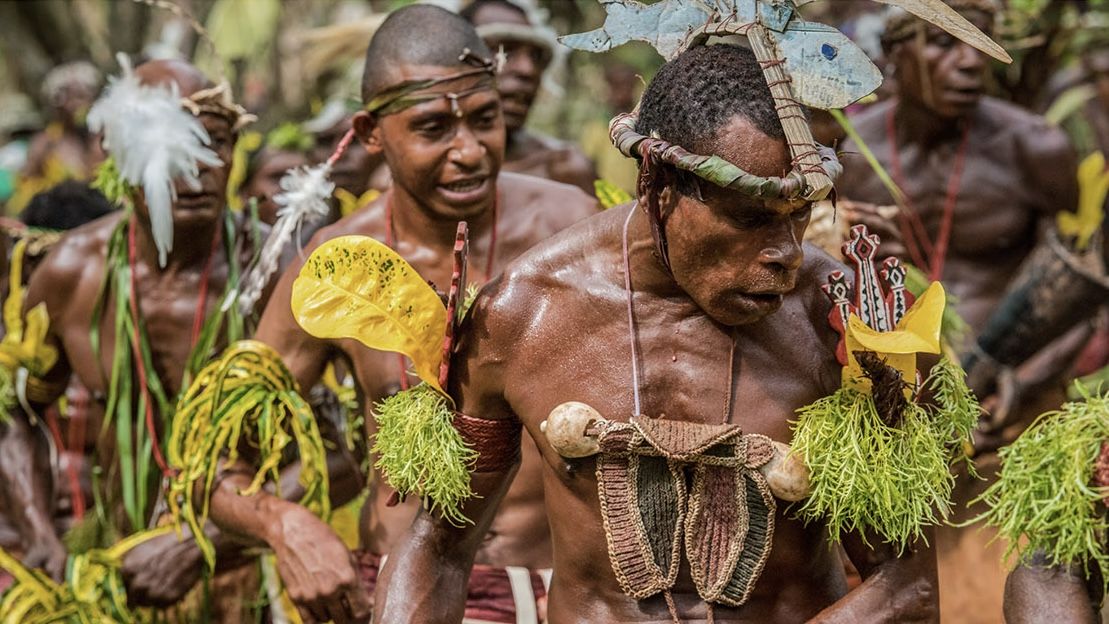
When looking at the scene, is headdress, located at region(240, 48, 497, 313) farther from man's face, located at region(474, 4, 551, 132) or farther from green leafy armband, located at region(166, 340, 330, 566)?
man's face, located at region(474, 4, 551, 132)

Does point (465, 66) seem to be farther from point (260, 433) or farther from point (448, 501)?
point (448, 501)

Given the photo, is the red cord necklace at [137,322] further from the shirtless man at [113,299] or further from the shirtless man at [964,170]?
the shirtless man at [964,170]

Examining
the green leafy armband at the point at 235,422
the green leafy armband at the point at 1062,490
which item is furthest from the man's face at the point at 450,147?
the green leafy armband at the point at 1062,490

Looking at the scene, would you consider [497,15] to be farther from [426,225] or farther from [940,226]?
[426,225]

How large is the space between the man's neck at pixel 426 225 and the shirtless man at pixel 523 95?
2.18 m

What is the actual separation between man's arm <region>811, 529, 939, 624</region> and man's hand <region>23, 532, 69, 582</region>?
358cm

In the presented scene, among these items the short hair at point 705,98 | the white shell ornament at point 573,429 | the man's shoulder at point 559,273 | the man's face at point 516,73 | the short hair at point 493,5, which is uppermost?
the short hair at point 705,98

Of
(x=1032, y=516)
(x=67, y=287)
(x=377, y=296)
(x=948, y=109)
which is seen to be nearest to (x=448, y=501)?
(x=377, y=296)

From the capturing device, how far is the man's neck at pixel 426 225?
5.09 metres

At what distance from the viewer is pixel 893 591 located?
352 cm

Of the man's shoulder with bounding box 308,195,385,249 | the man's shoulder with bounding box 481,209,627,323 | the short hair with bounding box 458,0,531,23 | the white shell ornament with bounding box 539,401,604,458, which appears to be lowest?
the short hair with bounding box 458,0,531,23

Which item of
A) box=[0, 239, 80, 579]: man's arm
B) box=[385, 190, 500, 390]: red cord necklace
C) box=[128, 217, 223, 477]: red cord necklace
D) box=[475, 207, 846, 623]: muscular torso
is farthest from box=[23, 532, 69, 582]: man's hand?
box=[475, 207, 846, 623]: muscular torso

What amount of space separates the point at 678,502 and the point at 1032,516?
2.33ft

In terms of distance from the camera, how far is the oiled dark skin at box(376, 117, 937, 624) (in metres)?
3.46
